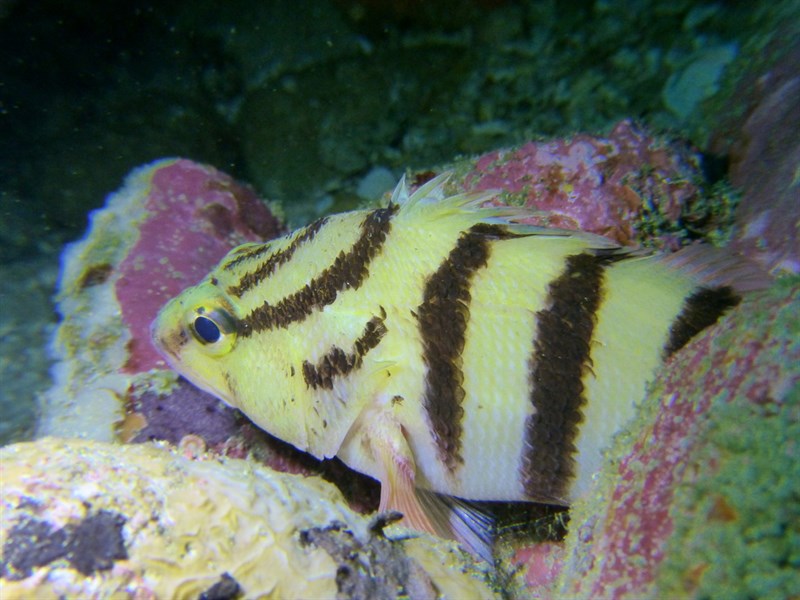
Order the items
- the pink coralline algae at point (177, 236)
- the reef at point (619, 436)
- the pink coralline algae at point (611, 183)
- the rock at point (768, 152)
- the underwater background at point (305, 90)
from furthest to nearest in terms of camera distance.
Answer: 1. the pink coralline algae at point (177, 236)
2. the underwater background at point (305, 90)
3. the pink coralline algae at point (611, 183)
4. the rock at point (768, 152)
5. the reef at point (619, 436)

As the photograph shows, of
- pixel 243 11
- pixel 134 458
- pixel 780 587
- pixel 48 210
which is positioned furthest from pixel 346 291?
pixel 243 11

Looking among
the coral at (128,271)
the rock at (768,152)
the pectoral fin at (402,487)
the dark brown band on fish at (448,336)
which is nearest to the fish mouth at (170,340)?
the coral at (128,271)

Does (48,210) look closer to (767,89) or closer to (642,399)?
(642,399)

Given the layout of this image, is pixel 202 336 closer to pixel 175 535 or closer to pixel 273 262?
pixel 273 262

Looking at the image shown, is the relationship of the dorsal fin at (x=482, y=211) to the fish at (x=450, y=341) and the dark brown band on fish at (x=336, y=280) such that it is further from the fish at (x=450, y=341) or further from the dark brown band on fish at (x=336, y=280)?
the dark brown band on fish at (x=336, y=280)

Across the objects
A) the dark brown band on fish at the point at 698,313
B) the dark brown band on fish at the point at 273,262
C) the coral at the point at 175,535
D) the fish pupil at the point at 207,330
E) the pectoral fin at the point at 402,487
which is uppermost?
the dark brown band on fish at the point at 273,262

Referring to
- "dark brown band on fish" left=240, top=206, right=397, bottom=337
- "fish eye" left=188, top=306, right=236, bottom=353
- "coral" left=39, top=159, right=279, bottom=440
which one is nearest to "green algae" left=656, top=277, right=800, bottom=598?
"dark brown band on fish" left=240, top=206, right=397, bottom=337

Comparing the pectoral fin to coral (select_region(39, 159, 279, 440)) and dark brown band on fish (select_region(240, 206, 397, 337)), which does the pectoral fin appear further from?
coral (select_region(39, 159, 279, 440))
